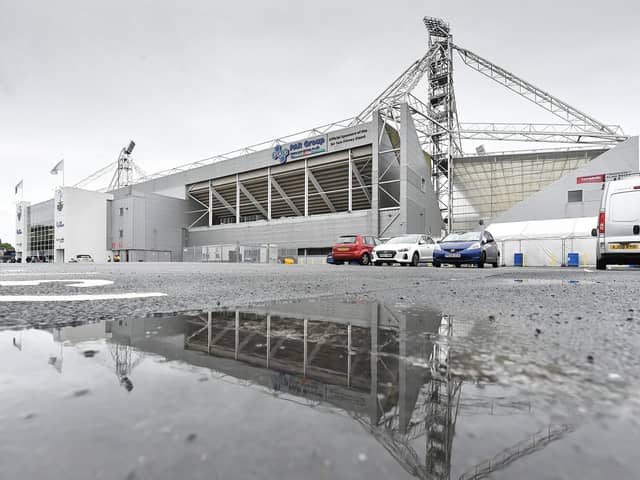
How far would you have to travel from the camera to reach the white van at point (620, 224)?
902 centimetres

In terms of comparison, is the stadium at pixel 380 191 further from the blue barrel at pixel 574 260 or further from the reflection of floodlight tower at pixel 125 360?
the reflection of floodlight tower at pixel 125 360

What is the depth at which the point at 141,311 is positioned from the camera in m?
2.06

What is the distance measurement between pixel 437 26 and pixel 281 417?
155ft

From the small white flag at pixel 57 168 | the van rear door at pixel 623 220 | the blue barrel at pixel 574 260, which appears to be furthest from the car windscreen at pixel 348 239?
the small white flag at pixel 57 168

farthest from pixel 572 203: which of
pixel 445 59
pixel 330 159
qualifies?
pixel 445 59

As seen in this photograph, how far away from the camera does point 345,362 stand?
1045 millimetres

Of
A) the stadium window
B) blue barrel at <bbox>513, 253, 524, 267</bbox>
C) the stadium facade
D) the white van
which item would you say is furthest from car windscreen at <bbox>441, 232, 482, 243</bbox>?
the stadium window

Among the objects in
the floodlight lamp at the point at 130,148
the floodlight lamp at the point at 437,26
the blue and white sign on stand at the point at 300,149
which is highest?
the floodlight lamp at the point at 437,26

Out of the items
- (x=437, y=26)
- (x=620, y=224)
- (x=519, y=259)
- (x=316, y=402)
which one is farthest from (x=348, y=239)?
(x=437, y=26)

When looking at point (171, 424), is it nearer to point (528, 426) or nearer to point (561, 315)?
point (528, 426)

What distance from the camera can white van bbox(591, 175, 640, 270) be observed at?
9016 mm

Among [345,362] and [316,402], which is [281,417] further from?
[345,362]

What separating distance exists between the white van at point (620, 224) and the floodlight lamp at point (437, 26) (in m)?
37.2

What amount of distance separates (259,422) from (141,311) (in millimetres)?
1664
